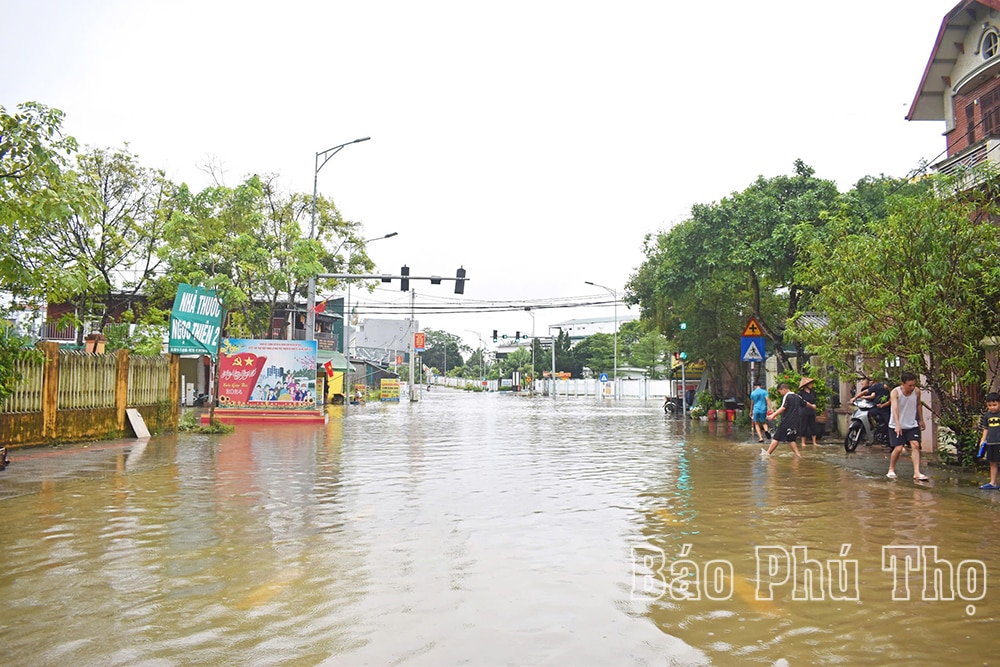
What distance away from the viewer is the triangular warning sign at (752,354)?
21844mm

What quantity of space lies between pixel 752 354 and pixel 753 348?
0.19 meters

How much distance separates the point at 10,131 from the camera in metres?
10.1

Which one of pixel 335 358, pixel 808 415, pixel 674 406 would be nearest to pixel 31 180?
pixel 808 415

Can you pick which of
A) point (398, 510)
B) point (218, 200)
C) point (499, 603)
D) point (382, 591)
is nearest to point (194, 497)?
point (398, 510)

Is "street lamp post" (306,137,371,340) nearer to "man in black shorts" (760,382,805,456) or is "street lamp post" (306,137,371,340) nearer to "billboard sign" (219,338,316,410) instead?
"billboard sign" (219,338,316,410)

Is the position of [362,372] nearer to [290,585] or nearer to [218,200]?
[218,200]

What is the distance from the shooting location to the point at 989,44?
67.4ft

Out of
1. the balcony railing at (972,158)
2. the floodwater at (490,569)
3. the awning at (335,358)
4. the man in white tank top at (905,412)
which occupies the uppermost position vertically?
the balcony railing at (972,158)

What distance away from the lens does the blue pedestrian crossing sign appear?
21.9 meters

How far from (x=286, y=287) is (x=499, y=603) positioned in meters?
24.2

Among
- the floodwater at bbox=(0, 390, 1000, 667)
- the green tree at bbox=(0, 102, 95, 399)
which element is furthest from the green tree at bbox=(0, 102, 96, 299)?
the floodwater at bbox=(0, 390, 1000, 667)

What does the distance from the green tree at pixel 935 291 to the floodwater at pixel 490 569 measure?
7.26 feet

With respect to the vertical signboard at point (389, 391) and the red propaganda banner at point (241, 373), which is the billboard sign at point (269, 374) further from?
the vertical signboard at point (389, 391)

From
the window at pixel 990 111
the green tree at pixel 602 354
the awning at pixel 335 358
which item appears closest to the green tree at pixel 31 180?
the window at pixel 990 111
